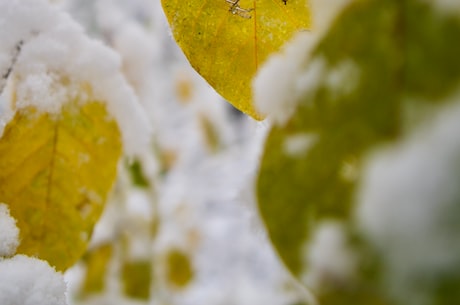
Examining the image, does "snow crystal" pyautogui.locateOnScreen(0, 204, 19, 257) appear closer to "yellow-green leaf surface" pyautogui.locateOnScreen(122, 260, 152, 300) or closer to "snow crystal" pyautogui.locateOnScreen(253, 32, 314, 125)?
"snow crystal" pyautogui.locateOnScreen(253, 32, 314, 125)

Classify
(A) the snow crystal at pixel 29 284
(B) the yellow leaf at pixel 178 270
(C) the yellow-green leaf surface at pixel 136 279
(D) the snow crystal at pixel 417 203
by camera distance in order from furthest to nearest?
(B) the yellow leaf at pixel 178 270 → (C) the yellow-green leaf surface at pixel 136 279 → (A) the snow crystal at pixel 29 284 → (D) the snow crystal at pixel 417 203

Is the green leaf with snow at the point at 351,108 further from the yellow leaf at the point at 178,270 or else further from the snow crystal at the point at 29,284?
the yellow leaf at the point at 178,270

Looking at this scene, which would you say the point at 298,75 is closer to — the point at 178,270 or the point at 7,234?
the point at 7,234

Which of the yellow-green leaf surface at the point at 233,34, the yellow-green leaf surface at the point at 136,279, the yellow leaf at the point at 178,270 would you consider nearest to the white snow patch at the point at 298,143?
the yellow-green leaf surface at the point at 233,34

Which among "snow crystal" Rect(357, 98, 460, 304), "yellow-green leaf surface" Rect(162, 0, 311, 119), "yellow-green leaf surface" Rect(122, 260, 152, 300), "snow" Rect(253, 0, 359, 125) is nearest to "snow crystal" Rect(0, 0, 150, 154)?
"yellow-green leaf surface" Rect(162, 0, 311, 119)

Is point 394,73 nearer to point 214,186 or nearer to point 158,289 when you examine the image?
point 158,289

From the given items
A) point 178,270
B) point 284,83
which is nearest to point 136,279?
point 178,270
